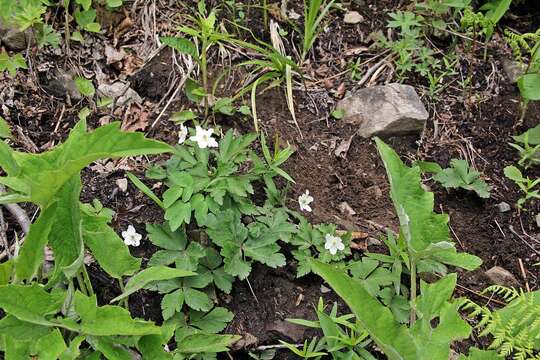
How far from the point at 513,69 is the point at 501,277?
1.40 m

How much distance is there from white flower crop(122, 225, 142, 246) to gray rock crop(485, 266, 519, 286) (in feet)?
4.87

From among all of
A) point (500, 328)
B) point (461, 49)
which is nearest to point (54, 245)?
point (500, 328)

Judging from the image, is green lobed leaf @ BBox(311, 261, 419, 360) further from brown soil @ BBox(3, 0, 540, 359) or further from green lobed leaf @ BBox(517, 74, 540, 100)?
green lobed leaf @ BBox(517, 74, 540, 100)

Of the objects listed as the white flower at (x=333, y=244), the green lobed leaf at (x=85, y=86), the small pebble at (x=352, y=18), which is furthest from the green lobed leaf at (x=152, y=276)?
the small pebble at (x=352, y=18)

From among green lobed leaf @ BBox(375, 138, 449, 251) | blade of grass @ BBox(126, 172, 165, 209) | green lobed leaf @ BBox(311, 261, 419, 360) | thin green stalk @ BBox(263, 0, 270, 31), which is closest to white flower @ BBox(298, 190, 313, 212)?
blade of grass @ BBox(126, 172, 165, 209)

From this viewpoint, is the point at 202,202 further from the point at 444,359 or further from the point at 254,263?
the point at 444,359

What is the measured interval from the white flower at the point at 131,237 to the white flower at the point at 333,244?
76 centimetres

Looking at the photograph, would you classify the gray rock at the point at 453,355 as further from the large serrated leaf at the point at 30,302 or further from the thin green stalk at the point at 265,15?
the thin green stalk at the point at 265,15

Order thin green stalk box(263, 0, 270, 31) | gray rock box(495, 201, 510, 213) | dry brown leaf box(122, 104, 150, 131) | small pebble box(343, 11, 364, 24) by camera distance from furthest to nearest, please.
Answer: small pebble box(343, 11, 364, 24) → thin green stalk box(263, 0, 270, 31) → dry brown leaf box(122, 104, 150, 131) → gray rock box(495, 201, 510, 213)

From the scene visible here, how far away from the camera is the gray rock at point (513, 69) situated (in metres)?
3.48

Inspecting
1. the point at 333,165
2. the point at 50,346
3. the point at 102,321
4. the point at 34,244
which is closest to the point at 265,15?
the point at 333,165

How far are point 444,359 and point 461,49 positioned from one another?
239cm

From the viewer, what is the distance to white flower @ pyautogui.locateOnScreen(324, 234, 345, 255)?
2.54m

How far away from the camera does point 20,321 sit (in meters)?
1.83
